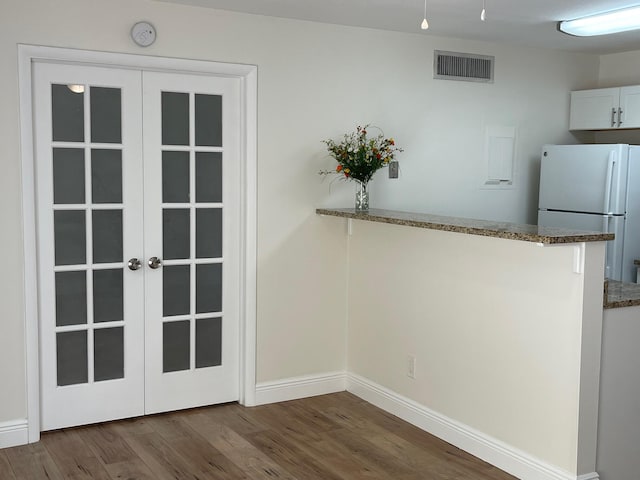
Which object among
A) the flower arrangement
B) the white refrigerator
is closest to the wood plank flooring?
the flower arrangement

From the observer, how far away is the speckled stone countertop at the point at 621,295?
343cm

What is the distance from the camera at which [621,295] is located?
3.59 metres

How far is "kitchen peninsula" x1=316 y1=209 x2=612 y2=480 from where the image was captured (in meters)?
3.40

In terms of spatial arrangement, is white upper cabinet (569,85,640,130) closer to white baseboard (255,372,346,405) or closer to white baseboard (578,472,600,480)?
white baseboard (255,372,346,405)

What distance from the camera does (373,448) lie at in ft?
13.3

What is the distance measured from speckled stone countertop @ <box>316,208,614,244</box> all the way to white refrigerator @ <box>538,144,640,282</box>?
1.70 meters

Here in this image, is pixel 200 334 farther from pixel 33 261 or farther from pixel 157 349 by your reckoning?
pixel 33 261

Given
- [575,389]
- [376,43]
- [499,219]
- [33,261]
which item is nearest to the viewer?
[575,389]

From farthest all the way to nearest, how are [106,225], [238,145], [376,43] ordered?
[376,43]
[238,145]
[106,225]

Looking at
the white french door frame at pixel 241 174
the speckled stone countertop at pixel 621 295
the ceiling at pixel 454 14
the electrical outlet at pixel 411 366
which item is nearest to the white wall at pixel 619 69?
the ceiling at pixel 454 14

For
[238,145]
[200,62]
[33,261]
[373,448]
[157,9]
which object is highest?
[157,9]

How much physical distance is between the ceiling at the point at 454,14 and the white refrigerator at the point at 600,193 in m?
0.82

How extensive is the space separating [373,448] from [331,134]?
2.00 metres

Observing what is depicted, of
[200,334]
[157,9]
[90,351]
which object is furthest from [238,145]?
[90,351]
